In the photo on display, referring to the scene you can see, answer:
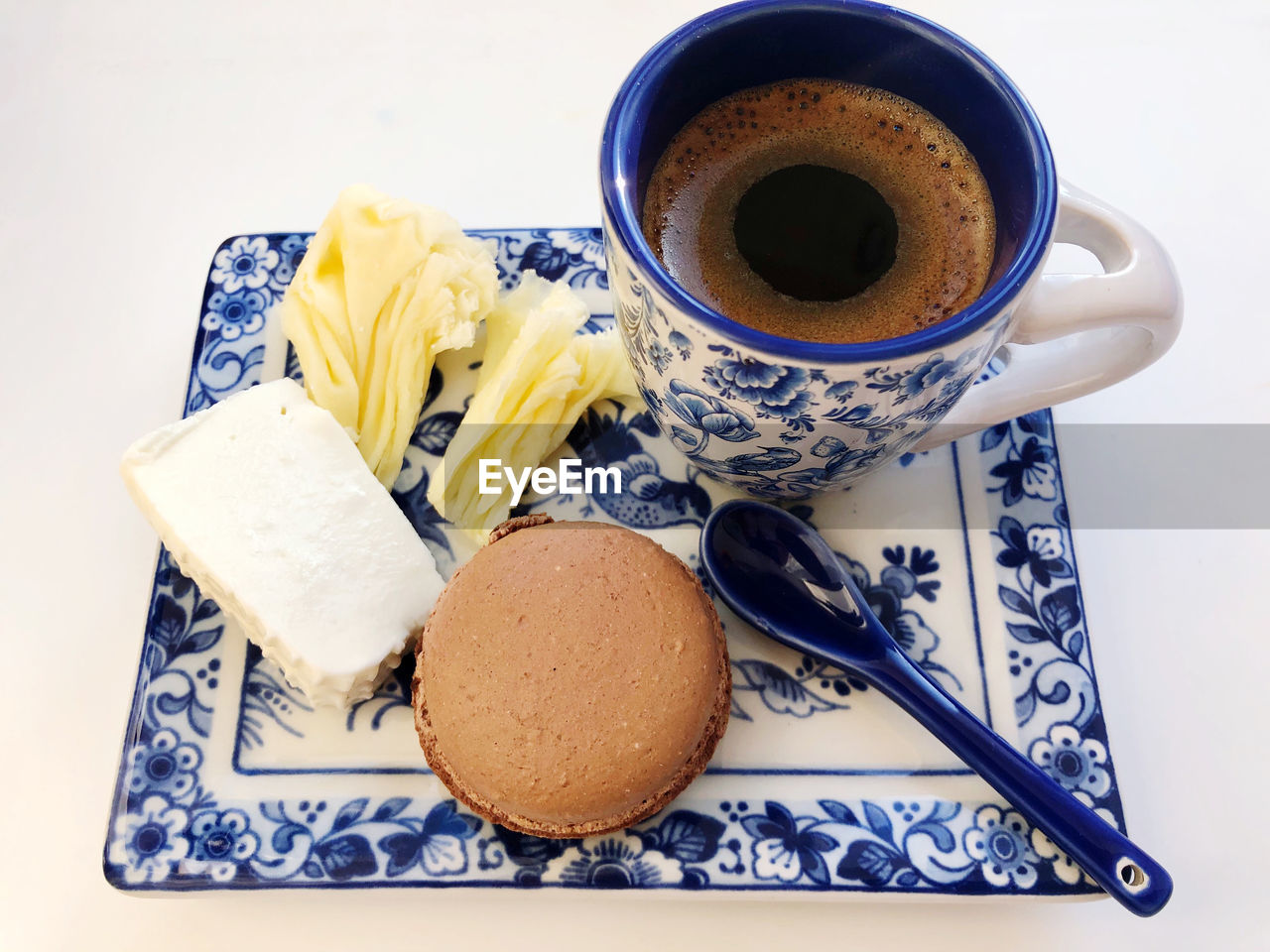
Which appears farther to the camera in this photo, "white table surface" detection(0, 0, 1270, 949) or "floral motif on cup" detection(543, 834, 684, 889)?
"white table surface" detection(0, 0, 1270, 949)

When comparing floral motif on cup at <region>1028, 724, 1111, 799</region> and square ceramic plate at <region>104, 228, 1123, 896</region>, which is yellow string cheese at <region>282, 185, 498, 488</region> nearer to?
square ceramic plate at <region>104, 228, 1123, 896</region>

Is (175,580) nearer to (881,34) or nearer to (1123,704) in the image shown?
(881,34)

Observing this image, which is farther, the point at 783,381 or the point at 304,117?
the point at 304,117

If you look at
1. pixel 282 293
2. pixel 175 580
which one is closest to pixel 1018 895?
pixel 175 580

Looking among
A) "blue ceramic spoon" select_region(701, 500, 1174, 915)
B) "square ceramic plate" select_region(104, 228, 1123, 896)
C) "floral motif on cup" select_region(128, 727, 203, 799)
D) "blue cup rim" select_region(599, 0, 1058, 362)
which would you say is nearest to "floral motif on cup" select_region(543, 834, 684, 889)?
"square ceramic plate" select_region(104, 228, 1123, 896)

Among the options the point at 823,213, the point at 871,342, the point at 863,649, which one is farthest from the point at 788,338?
the point at 863,649

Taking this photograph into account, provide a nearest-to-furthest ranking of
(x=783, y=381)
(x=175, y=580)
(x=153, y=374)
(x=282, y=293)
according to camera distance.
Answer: (x=783, y=381) < (x=175, y=580) < (x=282, y=293) < (x=153, y=374)
